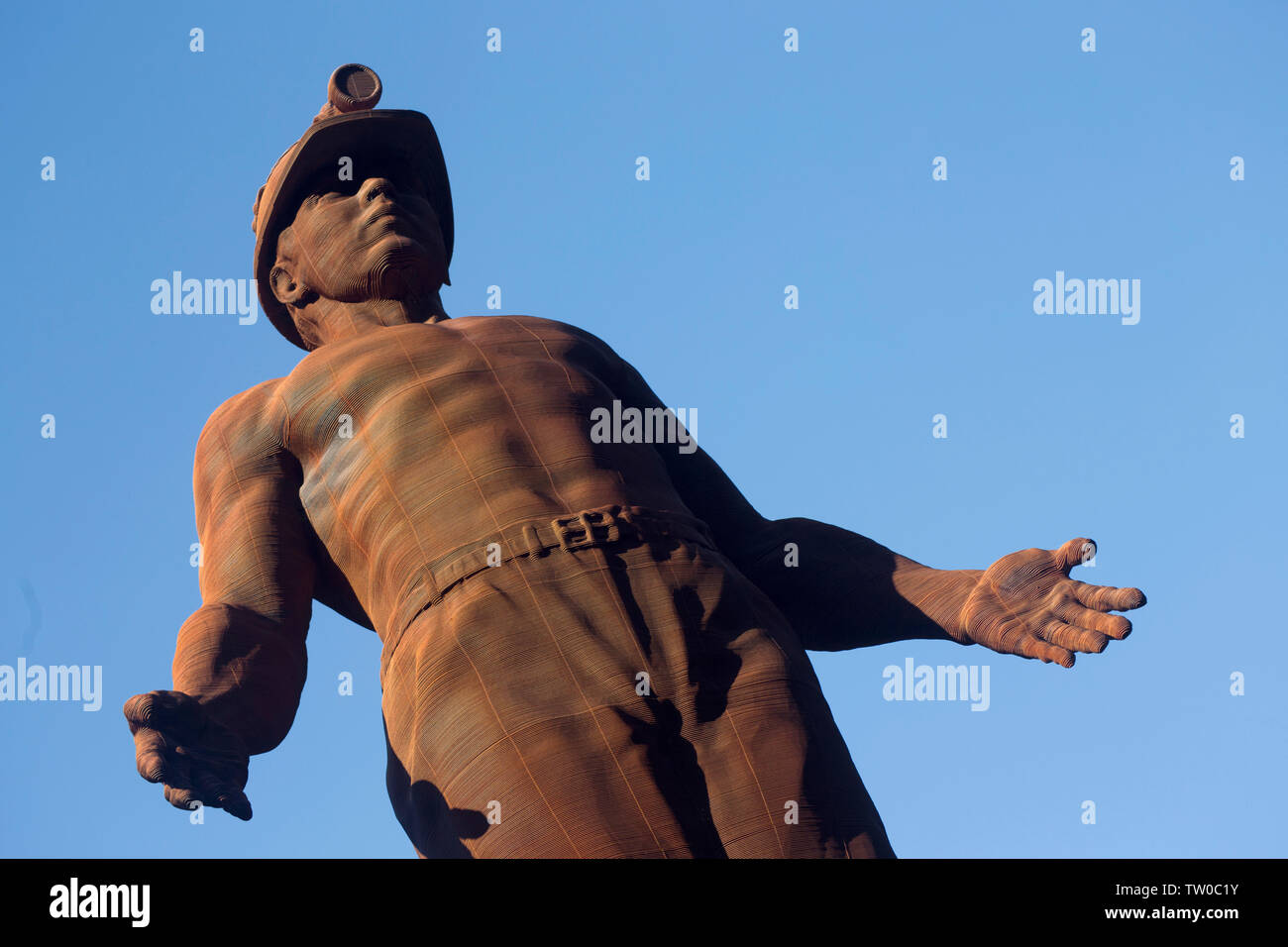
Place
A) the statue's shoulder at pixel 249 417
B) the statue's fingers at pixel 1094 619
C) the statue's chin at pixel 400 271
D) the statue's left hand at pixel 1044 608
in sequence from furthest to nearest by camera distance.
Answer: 1. the statue's chin at pixel 400 271
2. the statue's shoulder at pixel 249 417
3. the statue's left hand at pixel 1044 608
4. the statue's fingers at pixel 1094 619

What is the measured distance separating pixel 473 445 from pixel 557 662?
1606 millimetres

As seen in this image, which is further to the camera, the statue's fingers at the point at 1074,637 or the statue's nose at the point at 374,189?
the statue's nose at the point at 374,189

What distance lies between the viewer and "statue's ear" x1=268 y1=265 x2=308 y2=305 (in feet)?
44.8

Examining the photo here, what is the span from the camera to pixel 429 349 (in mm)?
12156

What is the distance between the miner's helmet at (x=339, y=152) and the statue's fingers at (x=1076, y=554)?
5.03 meters

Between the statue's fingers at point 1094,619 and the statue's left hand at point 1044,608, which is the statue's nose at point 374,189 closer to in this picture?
the statue's left hand at point 1044,608

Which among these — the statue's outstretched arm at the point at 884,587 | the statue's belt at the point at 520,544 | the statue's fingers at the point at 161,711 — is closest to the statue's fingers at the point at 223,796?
the statue's fingers at the point at 161,711

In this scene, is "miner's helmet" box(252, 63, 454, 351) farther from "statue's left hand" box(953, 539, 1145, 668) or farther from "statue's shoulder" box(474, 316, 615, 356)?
"statue's left hand" box(953, 539, 1145, 668)

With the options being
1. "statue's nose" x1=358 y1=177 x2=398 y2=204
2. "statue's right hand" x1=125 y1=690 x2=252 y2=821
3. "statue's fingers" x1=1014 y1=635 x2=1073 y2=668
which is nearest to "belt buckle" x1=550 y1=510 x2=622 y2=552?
"statue's right hand" x1=125 y1=690 x2=252 y2=821

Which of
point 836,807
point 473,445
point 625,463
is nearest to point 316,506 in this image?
point 473,445

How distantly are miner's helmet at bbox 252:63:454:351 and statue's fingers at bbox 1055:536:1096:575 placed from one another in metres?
5.03

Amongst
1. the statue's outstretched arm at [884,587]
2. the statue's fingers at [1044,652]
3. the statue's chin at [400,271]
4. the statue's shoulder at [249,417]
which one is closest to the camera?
the statue's fingers at [1044,652]

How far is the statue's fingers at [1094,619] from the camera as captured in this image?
10.6 m

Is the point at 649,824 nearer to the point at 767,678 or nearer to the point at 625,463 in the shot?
the point at 767,678
